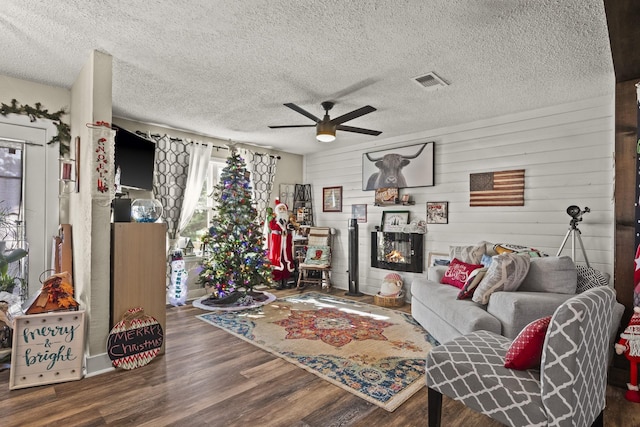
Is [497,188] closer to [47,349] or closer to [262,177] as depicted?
[262,177]

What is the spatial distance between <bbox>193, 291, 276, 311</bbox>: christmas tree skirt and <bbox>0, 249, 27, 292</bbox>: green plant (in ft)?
6.39

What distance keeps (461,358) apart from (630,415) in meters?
1.35

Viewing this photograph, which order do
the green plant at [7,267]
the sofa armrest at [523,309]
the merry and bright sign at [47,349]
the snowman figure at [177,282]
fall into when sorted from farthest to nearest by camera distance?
1. the snowman figure at [177,282]
2. the green plant at [7,267]
3. the sofa armrest at [523,309]
4. the merry and bright sign at [47,349]

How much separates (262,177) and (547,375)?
5099 millimetres

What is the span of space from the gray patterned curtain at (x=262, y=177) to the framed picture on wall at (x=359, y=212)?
4.93 feet

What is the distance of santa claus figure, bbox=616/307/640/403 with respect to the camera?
91.3 inches

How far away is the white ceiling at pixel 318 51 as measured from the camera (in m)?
2.14

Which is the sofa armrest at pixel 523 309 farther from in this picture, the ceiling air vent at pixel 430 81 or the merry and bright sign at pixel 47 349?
the merry and bright sign at pixel 47 349

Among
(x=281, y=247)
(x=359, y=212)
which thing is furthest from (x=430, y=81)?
(x=281, y=247)

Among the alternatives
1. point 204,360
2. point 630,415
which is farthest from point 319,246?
point 630,415

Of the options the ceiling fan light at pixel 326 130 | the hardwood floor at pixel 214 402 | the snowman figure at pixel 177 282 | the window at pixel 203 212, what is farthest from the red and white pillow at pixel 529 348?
the window at pixel 203 212

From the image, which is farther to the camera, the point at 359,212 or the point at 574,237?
the point at 359,212

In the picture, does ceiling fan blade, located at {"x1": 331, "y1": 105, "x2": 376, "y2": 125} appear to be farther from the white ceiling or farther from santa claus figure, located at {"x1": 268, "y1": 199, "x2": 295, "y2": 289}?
santa claus figure, located at {"x1": 268, "y1": 199, "x2": 295, "y2": 289}

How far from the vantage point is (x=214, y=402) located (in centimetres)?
226
